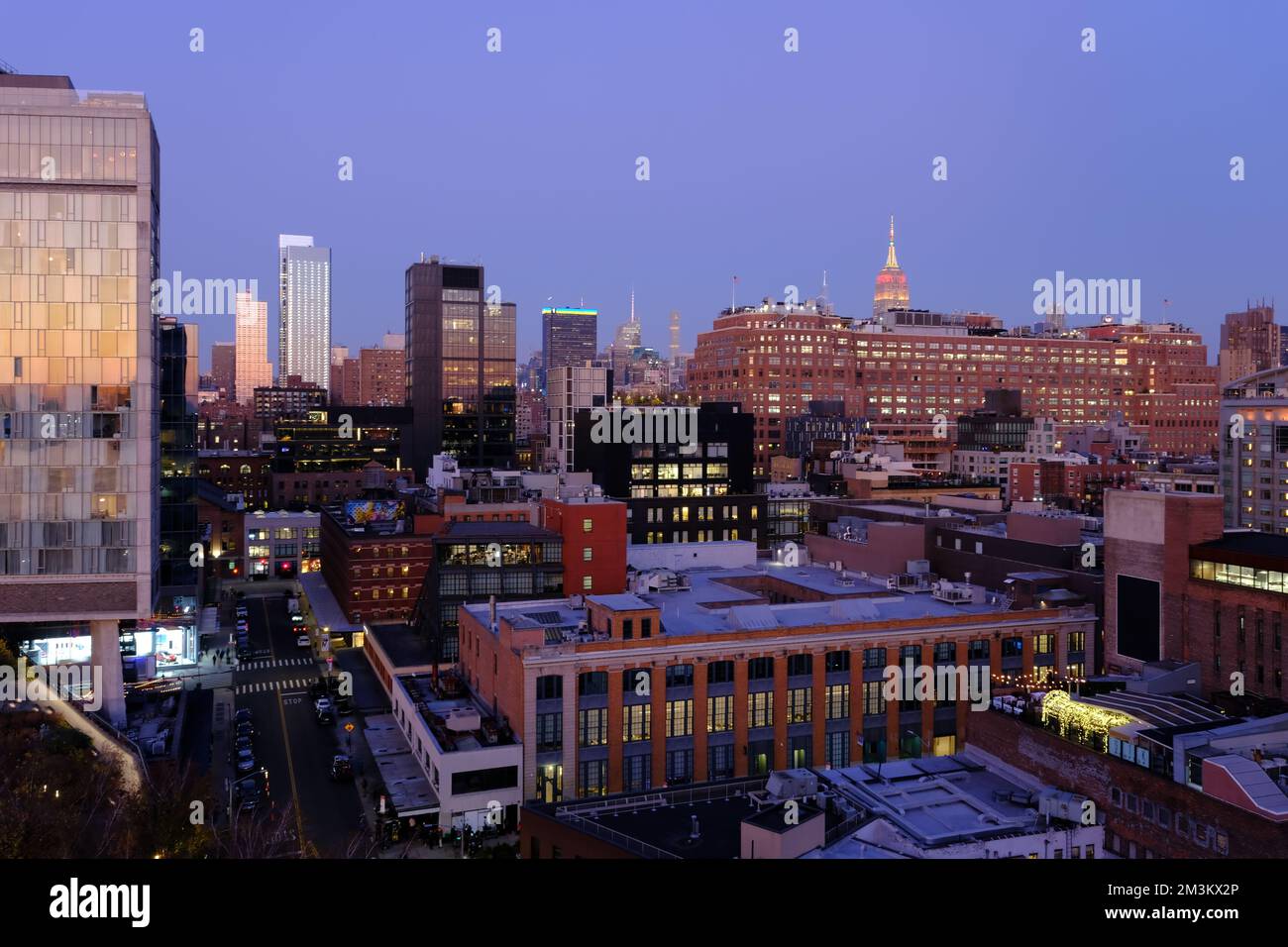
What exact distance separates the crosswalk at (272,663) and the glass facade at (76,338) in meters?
18.4

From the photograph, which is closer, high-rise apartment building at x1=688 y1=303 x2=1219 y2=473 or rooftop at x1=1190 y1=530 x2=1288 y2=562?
rooftop at x1=1190 y1=530 x2=1288 y2=562

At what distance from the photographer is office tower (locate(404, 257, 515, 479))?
161125 millimetres

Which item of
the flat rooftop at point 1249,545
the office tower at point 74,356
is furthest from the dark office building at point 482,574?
the flat rooftop at point 1249,545

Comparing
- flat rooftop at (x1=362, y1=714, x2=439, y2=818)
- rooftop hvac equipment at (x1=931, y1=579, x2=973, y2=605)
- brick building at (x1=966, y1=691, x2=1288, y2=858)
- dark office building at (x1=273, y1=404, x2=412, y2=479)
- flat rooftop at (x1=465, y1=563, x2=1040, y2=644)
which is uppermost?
dark office building at (x1=273, y1=404, x2=412, y2=479)

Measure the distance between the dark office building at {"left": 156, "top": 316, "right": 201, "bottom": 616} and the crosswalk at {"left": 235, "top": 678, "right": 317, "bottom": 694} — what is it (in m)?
7.59

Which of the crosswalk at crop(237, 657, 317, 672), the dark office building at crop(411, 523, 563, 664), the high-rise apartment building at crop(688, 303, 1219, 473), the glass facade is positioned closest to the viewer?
the glass facade

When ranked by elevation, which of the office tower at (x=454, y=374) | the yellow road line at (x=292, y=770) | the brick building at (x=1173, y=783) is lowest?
the yellow road line at (x=292, y=770)

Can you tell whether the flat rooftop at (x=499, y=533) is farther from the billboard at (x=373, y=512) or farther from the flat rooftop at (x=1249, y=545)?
the flat rooftop at (x=1249, y=545)

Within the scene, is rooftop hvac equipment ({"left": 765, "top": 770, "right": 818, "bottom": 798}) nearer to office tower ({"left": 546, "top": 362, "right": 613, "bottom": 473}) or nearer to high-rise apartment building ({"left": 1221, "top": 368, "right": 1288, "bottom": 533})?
high-rise apartment building ({"left": 1221, "top": 368, "right": 1288, "bottom": 533})

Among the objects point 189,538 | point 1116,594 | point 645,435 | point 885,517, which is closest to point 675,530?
point 645,435

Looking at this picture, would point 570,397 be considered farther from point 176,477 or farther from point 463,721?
point 463,721

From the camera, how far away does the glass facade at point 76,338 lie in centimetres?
4356

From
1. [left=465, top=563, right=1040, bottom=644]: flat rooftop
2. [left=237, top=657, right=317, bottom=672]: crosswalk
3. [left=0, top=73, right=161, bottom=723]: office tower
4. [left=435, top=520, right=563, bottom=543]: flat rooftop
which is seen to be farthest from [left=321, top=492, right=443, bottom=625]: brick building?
[left=0, top=73, right=161, bottom=723]: office tower

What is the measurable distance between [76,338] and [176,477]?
71.2 ft
